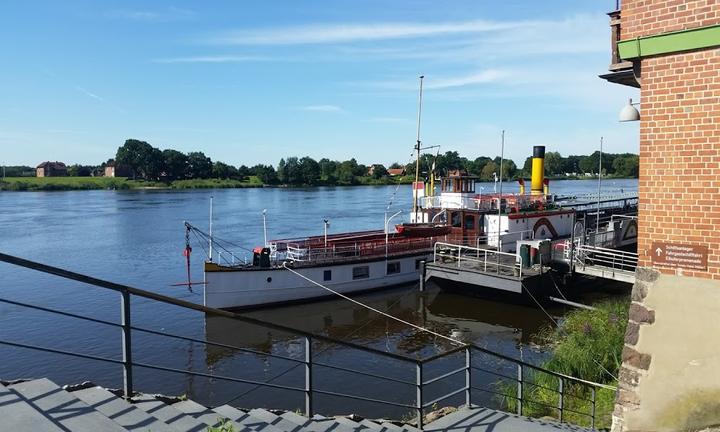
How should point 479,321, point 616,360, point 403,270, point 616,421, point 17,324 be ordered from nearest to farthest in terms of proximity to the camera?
1. point 616,421
2. point 616,360
3. point 17,324
4. point 479,321
5. point 403,270

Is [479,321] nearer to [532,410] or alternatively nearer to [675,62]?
[532,410]

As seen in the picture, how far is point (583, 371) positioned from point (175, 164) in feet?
477

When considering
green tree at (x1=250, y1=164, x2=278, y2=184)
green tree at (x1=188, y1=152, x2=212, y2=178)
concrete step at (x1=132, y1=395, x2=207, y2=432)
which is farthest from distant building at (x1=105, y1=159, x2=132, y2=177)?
concrete step at (x1=132, y1=395, x2=207, y2=432)

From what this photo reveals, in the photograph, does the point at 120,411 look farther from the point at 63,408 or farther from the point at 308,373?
the point at 308,373

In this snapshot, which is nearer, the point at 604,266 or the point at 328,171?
the point at 604,266

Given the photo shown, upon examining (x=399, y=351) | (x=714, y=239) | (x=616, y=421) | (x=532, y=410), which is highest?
(x=714, y=239)

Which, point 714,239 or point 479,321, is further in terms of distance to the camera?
point 479,321

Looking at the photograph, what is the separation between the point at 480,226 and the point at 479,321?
8272mm

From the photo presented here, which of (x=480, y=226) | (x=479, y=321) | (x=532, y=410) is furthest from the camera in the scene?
(x=480, y=226)

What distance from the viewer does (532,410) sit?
35.6 ft

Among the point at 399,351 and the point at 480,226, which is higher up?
the point at 480,226

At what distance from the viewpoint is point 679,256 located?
684 cm

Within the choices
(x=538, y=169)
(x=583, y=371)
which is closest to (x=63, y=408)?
(x=583, y=371)

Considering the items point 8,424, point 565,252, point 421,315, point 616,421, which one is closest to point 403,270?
point 421,315
